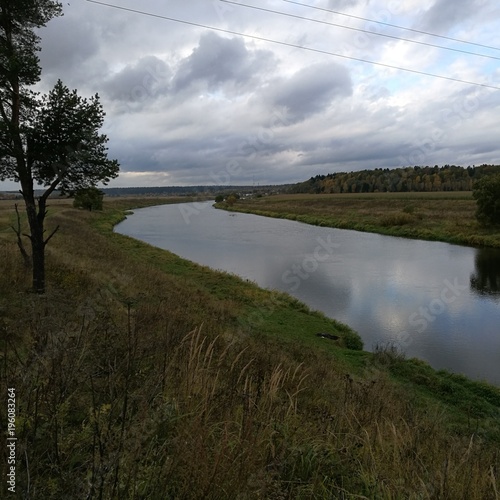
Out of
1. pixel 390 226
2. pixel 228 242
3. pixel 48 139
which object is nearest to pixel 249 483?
pixel 48 139

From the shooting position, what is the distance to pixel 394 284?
19484 millimetres

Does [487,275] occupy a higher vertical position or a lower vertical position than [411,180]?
lower

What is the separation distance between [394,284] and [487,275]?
6.41 meters

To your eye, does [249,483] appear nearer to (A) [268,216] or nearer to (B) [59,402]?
(B) [59,402]

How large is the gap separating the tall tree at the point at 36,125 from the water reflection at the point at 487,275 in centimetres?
1815

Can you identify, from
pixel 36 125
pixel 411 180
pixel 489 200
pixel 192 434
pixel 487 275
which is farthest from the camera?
pixel 411 180

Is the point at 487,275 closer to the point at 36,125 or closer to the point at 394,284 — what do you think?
the point at 394,284

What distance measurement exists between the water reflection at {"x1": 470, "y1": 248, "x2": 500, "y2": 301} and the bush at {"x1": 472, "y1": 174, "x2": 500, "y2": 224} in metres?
6.65

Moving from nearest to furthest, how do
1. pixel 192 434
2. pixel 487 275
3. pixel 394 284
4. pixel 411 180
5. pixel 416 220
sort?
pixel 192 434, pixel 394 284, pixel 487 275, pixel 416 220, pixel 411 180

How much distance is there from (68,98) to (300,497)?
8.01 metres

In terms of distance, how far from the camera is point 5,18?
724cm

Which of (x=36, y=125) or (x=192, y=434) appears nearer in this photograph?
(x=192, y=434)

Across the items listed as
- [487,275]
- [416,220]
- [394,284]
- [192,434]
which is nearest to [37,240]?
[192,434]

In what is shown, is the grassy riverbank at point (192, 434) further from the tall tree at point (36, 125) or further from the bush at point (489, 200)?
the bush at point (489, 200)
